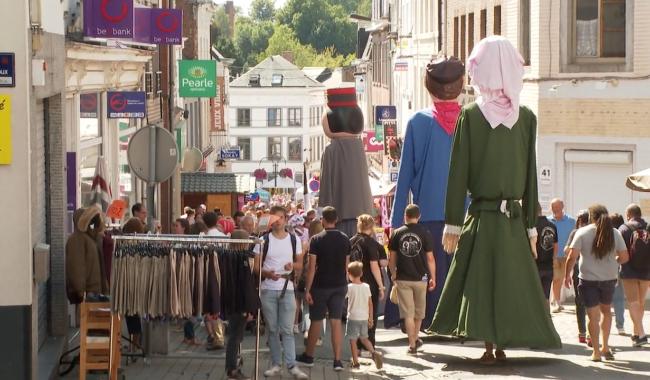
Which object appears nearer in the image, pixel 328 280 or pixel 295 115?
pixel 328 280

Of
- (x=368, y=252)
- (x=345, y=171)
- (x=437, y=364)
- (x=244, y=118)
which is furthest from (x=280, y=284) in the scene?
(x=244, y=118)

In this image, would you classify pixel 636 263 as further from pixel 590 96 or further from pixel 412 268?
pixel 590 96

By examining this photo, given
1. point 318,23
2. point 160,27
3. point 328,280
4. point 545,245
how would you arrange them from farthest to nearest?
point 318,23, point 160,27, point 545,245, point 328,280

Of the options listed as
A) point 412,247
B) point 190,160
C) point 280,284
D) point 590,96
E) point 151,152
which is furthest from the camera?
point 190,160

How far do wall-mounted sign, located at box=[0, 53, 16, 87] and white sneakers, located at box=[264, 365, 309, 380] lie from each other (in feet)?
12.6

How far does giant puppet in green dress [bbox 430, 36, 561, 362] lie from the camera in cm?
1320

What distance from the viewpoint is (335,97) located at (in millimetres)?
19172

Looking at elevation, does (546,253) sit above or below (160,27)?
below

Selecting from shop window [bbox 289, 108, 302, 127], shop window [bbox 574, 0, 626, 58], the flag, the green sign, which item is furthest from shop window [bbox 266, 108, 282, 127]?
the flag

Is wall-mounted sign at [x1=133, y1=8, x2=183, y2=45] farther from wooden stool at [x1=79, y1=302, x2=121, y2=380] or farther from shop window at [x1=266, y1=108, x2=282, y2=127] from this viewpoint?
shop window at [x1=266, y1=108, x2=282, y2=127]

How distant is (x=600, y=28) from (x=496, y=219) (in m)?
14.7

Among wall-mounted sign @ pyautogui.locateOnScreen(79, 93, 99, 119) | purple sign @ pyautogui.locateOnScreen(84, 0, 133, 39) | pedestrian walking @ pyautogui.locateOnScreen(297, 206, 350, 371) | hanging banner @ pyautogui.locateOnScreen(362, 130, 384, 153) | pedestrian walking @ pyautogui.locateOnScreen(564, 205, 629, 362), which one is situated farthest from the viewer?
hanging banner @ pyautogui.locateOnScreen(362, 130, 384, 153)

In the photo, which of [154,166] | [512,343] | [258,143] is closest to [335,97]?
[154,166]

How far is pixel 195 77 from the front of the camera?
39062mm
